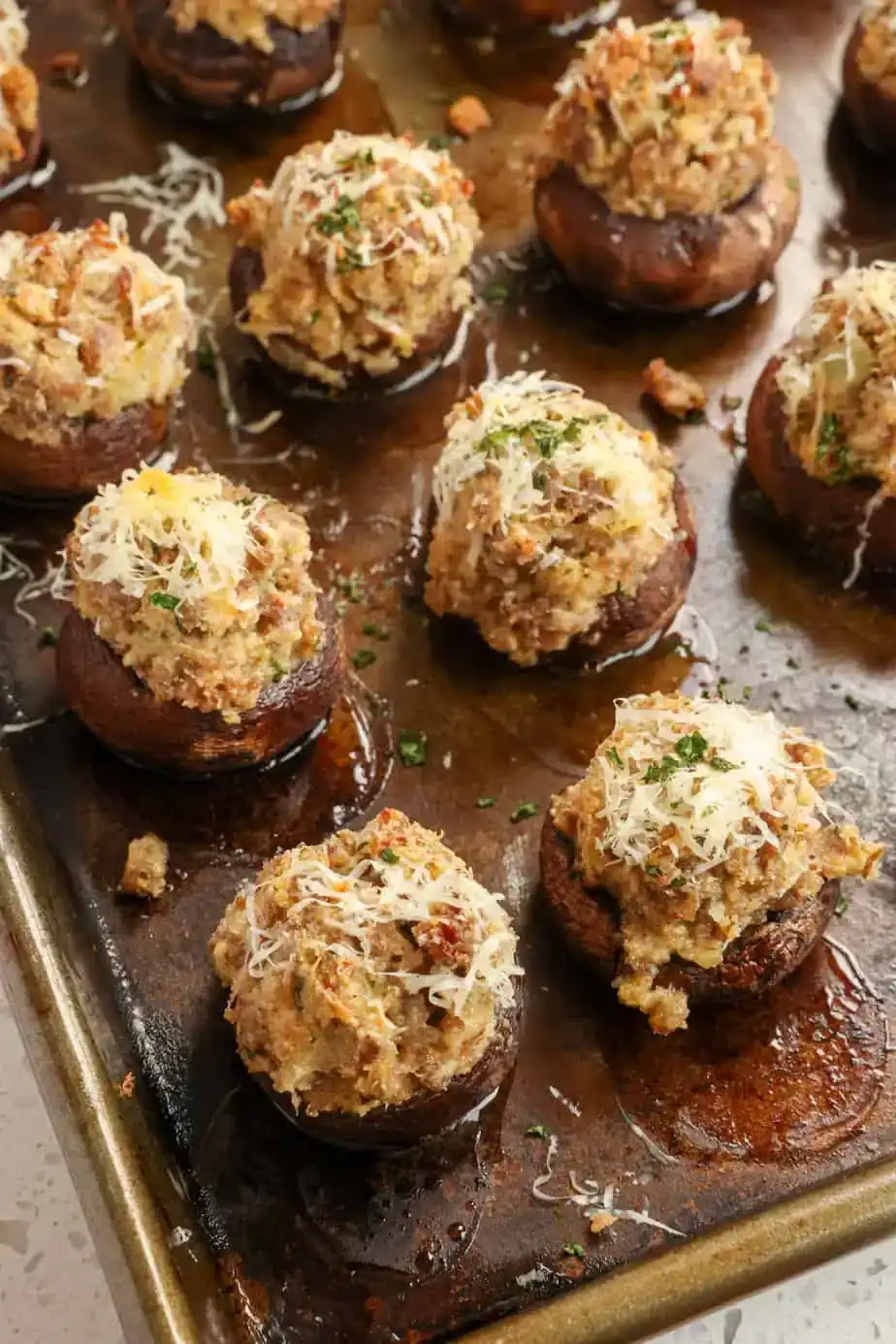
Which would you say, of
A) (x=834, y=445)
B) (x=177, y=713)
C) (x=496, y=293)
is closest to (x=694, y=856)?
(x=177, y=713)

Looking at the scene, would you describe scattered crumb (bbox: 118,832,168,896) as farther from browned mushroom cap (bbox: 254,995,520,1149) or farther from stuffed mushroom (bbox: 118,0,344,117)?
stuffed mushroom (bbox: 118,0,344,117)

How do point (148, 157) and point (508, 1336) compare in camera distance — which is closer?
point (508, 1336)

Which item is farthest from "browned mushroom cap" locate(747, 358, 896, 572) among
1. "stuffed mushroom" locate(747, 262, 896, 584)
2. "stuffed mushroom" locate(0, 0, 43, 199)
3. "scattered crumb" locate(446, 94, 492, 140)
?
"stuffed mushroom" locate(0, 0, 43, 199)

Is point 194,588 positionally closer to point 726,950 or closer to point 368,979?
point 368,979

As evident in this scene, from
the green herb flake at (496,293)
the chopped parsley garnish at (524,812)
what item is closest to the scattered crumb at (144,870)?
the chopped parsley garnish at (524,812)

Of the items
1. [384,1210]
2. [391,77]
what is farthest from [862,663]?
[391,77]

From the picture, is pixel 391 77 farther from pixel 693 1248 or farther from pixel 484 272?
pixel 693 1248
